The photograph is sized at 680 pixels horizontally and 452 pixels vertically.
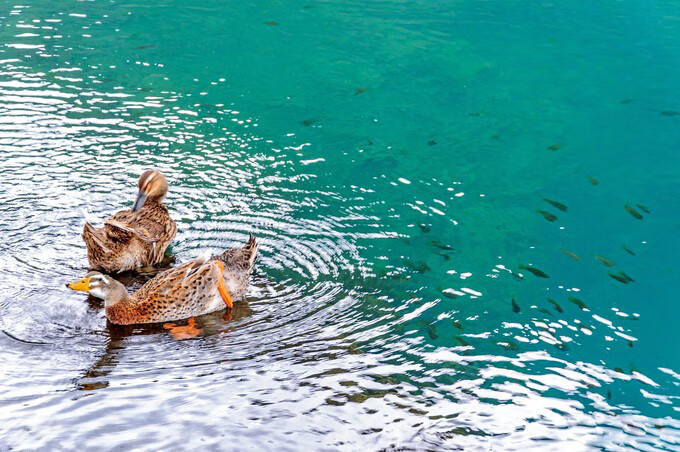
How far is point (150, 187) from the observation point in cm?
743

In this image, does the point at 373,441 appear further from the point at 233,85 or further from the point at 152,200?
the point at 233,85

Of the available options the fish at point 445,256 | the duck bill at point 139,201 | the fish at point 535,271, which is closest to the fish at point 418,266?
the fish at point 445,256

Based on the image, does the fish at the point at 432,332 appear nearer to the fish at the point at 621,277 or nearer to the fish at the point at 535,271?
the fish at the point at 535,271

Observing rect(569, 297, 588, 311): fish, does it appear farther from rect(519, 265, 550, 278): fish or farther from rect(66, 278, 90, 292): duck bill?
rect(66, 278, 90, 292): duck bill

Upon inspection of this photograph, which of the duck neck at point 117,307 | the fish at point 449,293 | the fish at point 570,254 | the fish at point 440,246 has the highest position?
the duck neck at point 117,307

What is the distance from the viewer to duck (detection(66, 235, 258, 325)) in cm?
617

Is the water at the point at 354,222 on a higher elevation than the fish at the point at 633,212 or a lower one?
higher

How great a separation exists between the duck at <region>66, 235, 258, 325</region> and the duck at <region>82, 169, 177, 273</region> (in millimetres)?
480

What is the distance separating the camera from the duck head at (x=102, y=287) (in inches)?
242

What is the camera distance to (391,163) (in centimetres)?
962

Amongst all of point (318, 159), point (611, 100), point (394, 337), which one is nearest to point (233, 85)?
point (318, 159)

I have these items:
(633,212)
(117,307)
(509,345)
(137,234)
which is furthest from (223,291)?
(633,212)

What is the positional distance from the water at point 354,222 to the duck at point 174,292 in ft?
0.42

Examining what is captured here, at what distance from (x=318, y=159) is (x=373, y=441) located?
16.5ft
